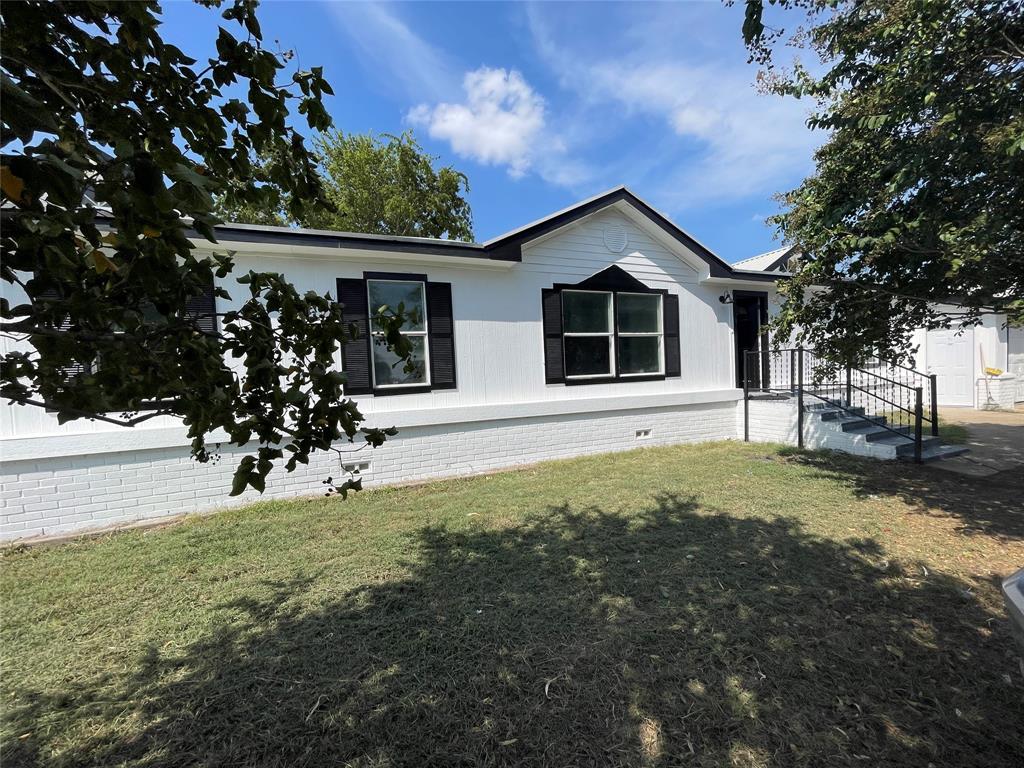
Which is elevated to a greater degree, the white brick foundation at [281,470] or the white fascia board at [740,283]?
the white fascia board at [740,283]

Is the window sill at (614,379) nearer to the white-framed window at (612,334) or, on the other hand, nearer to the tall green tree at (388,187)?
the white-framed window at (612,334)

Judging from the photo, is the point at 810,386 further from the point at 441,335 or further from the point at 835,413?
the point at 441,335

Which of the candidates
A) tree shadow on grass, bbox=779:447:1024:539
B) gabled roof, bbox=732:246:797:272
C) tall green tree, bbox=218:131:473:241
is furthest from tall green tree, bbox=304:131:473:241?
tree shadow on grass, bbox=779:447:1024:539

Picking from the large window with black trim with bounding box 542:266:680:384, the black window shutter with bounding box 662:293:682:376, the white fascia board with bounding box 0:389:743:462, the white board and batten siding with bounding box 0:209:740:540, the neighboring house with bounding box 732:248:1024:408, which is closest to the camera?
the white fascia board with bounding box 0:389:743:462

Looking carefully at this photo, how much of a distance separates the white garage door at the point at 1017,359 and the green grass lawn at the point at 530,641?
1241cm

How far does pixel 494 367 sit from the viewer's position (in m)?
7.52

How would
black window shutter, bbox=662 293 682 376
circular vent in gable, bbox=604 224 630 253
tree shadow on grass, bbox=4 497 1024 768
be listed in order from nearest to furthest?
tree shadow on grass, bbox=4 497 1024 768
circular vent in gable, bbox=604 224 630 253
black window shutter, bbox=662 293 682 376

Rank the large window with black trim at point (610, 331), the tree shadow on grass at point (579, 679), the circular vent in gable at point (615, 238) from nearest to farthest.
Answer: the tree shadow on grass at point (579, 679)
the large window with black trim at point (610, 331)
the circular vent in gable at point (615, 238)

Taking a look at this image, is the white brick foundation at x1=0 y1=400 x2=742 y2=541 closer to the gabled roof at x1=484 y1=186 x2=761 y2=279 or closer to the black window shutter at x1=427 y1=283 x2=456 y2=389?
the black window shutter at x1=427 y1=283 x2=456 y2=389

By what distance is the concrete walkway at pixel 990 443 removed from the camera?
6.59 meters

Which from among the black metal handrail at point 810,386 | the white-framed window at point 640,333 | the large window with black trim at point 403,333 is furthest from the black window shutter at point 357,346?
the black metal handrail at point 810,386

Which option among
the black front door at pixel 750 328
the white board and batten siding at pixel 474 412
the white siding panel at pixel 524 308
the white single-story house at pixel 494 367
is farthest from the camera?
the black front door at pixel 750 328

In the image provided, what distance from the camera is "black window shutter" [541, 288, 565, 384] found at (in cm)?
791

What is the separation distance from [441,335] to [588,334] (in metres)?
2.69
